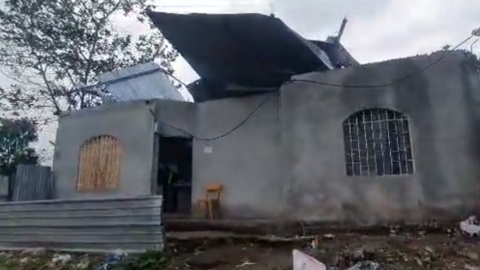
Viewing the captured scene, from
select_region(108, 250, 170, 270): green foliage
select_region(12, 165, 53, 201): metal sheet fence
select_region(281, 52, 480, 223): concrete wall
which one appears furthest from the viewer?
select_region(12, 165, 53, 201): metal sheet fence

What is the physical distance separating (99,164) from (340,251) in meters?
6.13

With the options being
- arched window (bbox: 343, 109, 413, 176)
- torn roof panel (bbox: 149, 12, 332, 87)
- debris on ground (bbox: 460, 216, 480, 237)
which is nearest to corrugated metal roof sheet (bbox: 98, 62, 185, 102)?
torn roof panel (bbox: 149, 12, 332, 87)

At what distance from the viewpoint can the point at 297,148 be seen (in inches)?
313

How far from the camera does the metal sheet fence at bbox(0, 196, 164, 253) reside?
21.4 feet

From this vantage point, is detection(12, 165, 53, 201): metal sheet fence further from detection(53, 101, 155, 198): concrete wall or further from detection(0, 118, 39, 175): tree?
detection(0, 118, 39, 175): tree

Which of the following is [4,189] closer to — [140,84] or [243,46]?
[140,84]

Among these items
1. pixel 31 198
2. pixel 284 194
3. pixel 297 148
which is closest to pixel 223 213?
pixel 284 194

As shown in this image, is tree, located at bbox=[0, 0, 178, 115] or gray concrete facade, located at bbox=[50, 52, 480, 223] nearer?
gray concrete facade, located at bbox=[50, 52, 480, 223]

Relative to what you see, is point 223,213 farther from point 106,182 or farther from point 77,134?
point 77,134

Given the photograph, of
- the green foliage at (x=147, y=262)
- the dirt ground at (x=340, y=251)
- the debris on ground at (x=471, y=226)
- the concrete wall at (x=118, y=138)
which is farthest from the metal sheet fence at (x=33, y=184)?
the debris on ground at (x=471, y=226)

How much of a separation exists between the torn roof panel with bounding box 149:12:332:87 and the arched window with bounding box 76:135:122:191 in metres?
2.62

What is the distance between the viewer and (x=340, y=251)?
566 cm

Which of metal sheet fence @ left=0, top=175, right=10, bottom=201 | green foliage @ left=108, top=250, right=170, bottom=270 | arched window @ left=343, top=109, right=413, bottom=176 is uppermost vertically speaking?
arched window @ left=343, top=109, right=413, bottom=176

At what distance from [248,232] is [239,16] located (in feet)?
11.7
